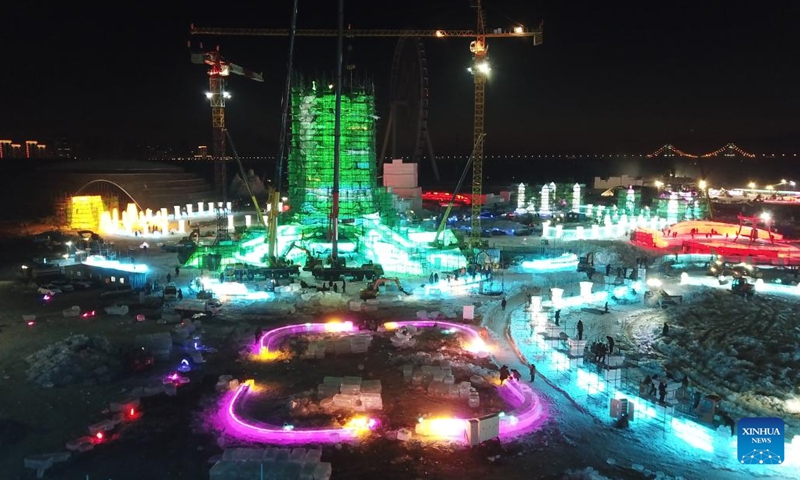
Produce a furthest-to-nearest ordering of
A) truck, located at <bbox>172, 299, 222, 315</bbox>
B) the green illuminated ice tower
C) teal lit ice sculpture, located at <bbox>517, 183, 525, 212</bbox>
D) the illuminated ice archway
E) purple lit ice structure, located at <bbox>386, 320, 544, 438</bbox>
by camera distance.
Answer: teal lit ice sculpture, located at <bbox>517, 183, 525, 212</bbox> < the illuminated ice archway < the green illuminated ice tower < truck, located at <bbox>172, 299, 222, 315</bbox> < purple lit ice structure, located at <bbox>386, 320, 544, 438</bbox>

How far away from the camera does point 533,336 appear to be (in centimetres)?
2509

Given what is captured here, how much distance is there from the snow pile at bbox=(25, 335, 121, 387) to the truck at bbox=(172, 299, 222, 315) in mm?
6300

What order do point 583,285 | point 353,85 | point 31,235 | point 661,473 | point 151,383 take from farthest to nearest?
point 31,235 < point 353,85 < point 583,285 < point 151,383 < point 661,473

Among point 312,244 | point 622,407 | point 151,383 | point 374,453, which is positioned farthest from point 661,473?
point 312,244

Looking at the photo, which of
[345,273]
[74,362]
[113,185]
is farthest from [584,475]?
[113,185]

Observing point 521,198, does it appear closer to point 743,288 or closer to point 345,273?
point 743,288

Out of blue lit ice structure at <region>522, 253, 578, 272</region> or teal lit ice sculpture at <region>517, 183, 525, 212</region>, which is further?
teal lit ice sculpture at <region>517, 183, 525, 212</region>

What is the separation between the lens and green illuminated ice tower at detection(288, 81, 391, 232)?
1816 inches

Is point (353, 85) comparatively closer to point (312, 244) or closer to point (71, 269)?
point (312, 244)

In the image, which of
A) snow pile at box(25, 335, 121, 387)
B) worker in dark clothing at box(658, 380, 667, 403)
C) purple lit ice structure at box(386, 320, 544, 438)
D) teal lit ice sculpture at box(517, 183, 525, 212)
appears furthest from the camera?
teal lit ice sculpture at box(517, 183, 525, 212)

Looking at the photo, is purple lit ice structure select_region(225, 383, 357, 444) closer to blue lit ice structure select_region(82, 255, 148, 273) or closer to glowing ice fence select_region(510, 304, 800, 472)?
glowing ice fence select_region(510, 304, 800, 472)

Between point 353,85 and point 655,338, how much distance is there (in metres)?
31.8

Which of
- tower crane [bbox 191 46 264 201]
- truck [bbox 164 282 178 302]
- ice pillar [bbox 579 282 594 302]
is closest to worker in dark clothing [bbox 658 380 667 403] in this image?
ice pillar [bbox 579 282 594 302]

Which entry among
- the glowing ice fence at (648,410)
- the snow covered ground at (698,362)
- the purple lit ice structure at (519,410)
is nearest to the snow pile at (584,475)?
the snow covered ground at (698,362)
